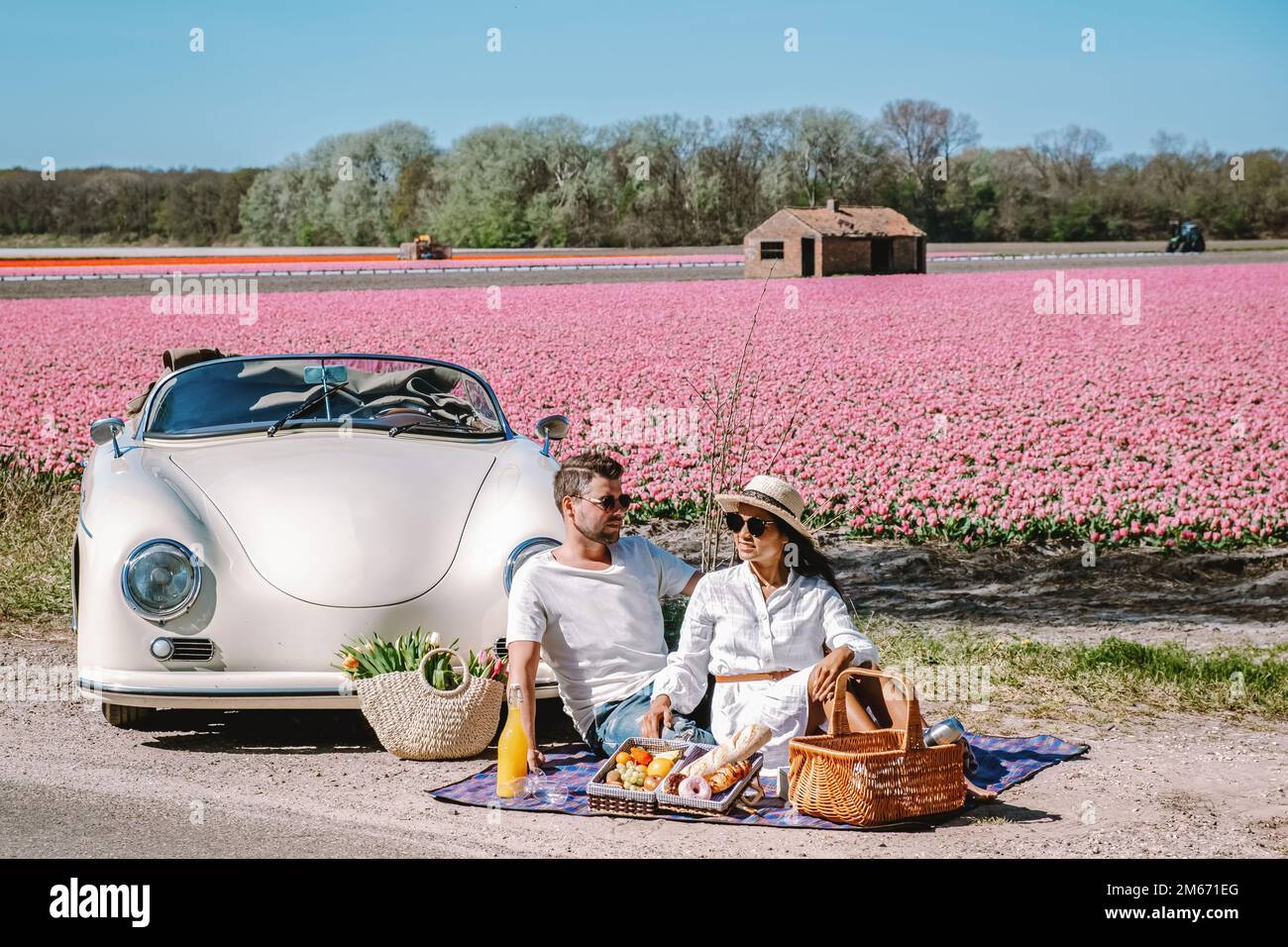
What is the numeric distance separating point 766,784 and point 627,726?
58 centimetres

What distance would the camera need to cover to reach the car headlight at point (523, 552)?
6.11m

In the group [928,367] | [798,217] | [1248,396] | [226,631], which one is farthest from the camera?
[798,217]

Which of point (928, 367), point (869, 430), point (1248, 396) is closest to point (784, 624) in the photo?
point (869, 430)

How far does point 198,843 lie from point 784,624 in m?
2.10

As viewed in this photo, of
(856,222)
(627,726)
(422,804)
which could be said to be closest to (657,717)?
(627,726)

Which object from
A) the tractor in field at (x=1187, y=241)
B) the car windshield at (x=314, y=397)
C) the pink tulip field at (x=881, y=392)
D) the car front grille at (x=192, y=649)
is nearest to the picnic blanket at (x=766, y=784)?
the car front grille at (x=192, y=649)

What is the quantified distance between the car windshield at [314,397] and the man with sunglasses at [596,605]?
1.60 m

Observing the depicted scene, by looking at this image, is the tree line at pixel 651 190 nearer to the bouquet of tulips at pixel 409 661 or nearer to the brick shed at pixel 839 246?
the brick shed at pixel 839 246

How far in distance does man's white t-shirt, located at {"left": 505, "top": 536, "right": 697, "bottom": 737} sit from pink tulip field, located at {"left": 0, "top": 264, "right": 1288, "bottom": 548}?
A: 3311 millimetres

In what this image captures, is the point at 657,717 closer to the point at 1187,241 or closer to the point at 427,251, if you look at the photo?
the point at 427,251

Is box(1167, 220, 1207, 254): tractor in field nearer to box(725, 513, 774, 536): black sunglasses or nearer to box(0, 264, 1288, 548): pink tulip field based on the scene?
box(0, 264, 1288, 548): pink tulip field

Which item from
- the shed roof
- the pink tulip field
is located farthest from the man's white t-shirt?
the shed roof

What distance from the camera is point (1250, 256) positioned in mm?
50062
